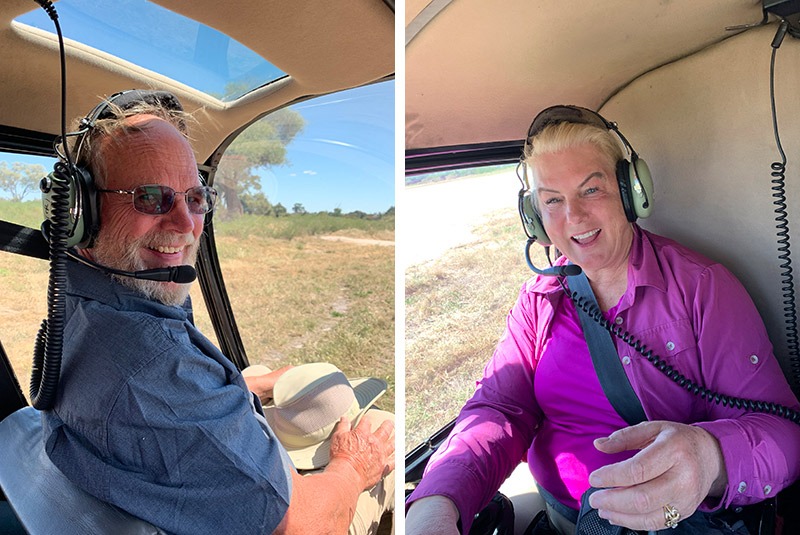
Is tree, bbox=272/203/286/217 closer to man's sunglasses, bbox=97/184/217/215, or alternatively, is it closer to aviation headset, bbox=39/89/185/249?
man's sunglasses, bbox=97/184/217/215

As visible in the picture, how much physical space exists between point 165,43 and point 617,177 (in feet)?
3.96

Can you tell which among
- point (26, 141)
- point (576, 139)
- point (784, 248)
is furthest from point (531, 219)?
point (26, 141)

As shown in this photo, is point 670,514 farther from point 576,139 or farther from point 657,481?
point 576,139

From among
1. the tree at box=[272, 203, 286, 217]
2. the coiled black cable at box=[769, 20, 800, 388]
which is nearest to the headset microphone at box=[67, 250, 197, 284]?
the tree at box=[272, 203, 286, 217]

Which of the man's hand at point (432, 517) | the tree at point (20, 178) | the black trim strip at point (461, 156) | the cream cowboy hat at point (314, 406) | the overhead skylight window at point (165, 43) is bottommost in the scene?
the man's hand at point (432, 517)

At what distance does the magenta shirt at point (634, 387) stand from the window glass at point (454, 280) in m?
0.11

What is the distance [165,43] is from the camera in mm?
1218

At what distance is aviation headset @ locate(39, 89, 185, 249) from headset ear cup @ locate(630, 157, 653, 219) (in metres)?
1.26

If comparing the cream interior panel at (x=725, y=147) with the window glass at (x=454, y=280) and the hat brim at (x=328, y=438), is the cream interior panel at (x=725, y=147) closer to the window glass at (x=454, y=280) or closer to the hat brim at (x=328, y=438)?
the window glass at (x=454, y=280)

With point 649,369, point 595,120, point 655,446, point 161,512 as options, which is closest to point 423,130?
point 595,120

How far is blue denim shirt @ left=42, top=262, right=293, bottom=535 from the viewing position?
1.01m

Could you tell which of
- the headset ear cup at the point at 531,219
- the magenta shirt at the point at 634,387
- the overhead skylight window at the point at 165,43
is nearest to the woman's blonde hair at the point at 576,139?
the headset ear cup at the point at 531,219

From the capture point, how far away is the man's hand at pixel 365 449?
148cm

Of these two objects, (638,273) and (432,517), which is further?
(638,273)
